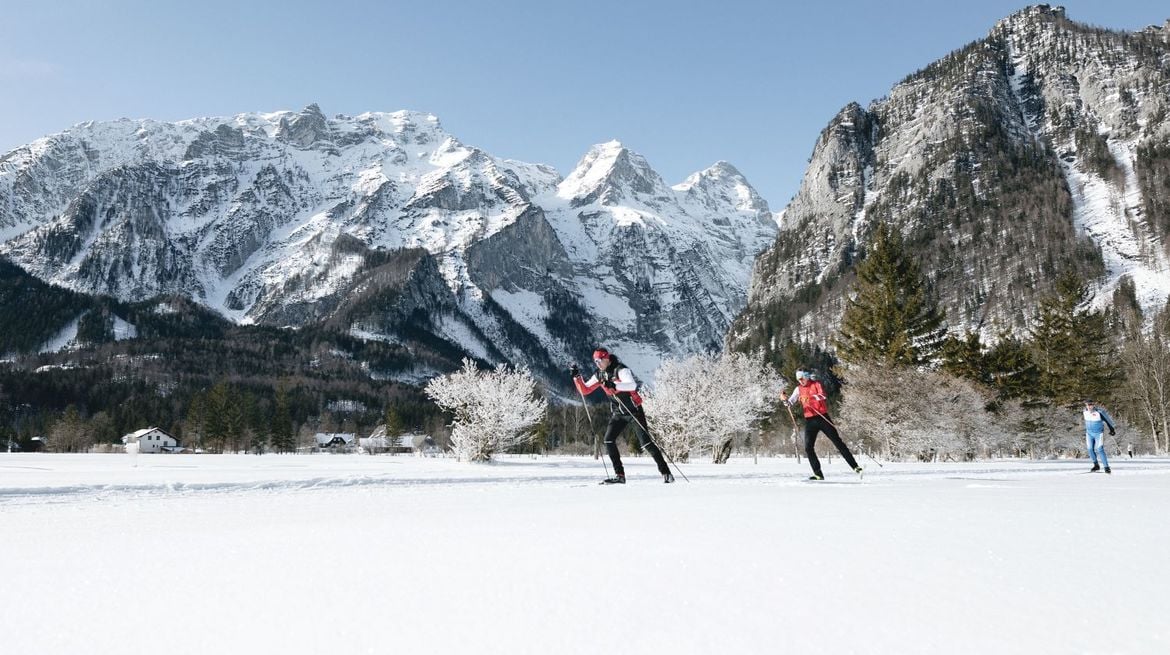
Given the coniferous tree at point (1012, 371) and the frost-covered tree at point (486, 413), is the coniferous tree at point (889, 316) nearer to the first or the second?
the coniferous tree at point (1012, 371)

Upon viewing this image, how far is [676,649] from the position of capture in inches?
99.0

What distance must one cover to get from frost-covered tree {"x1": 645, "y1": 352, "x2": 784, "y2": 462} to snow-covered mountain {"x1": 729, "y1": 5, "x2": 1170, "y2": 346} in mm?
116666

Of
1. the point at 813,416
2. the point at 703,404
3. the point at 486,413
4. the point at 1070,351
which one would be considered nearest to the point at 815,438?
the point at 813,416

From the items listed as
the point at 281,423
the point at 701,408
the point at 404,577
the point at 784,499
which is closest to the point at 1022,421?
the point at 701,408

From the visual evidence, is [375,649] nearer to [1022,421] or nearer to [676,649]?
[676,649]

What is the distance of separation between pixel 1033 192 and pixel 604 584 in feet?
663

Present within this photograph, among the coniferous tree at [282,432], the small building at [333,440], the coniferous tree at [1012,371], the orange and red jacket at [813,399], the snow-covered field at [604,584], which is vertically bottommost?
the small building at [333,440]

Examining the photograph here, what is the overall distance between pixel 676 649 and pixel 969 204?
203 metres

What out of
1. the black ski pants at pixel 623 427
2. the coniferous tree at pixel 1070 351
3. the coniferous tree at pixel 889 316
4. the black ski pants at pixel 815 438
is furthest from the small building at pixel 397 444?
the black ski pants at pixel 815 438

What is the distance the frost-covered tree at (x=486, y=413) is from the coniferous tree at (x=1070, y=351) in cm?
3276

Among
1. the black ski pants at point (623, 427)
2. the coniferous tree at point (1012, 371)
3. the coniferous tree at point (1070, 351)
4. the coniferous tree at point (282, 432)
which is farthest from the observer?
the coniferous tree at point (282, 432)

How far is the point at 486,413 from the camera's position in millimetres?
36750

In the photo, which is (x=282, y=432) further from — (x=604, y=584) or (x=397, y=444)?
(x=604, y=584)

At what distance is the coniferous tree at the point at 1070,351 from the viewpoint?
141 ft
